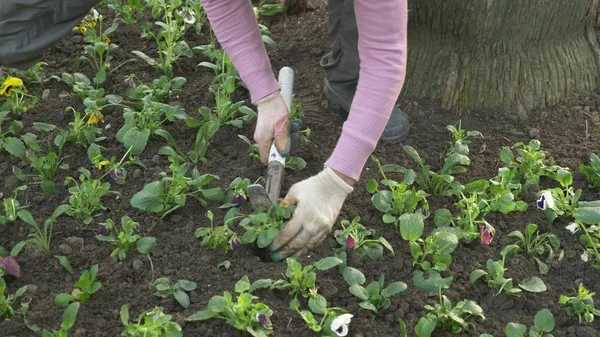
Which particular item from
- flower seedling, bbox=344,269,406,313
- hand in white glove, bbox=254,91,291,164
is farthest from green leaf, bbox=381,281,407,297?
hand in white glove, bbox=254,91,291,164

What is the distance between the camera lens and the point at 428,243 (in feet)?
9.41

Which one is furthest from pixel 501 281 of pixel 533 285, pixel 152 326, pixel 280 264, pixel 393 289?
pixel 152 326

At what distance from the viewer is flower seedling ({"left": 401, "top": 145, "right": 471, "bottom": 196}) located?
3172 mm

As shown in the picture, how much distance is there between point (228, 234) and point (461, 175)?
0.90 meters

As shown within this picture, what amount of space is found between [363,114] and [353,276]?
491 mm

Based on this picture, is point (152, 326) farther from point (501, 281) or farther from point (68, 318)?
point (501, 281)

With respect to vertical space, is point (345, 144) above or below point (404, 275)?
above

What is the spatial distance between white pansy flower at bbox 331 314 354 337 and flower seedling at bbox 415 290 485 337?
209mm

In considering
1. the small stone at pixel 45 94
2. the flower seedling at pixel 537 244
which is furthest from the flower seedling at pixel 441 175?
the small stone at pixel 45 94

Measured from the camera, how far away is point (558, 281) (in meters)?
2.91

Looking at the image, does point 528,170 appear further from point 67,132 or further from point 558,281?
point 67,132

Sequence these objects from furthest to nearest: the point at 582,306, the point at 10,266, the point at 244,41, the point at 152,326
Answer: the point at 244,41 < the point at 10,266 < the point at 582,306 < the point at 152,326

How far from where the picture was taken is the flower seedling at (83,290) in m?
2.71

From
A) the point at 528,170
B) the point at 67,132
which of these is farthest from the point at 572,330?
the point at 67,132
